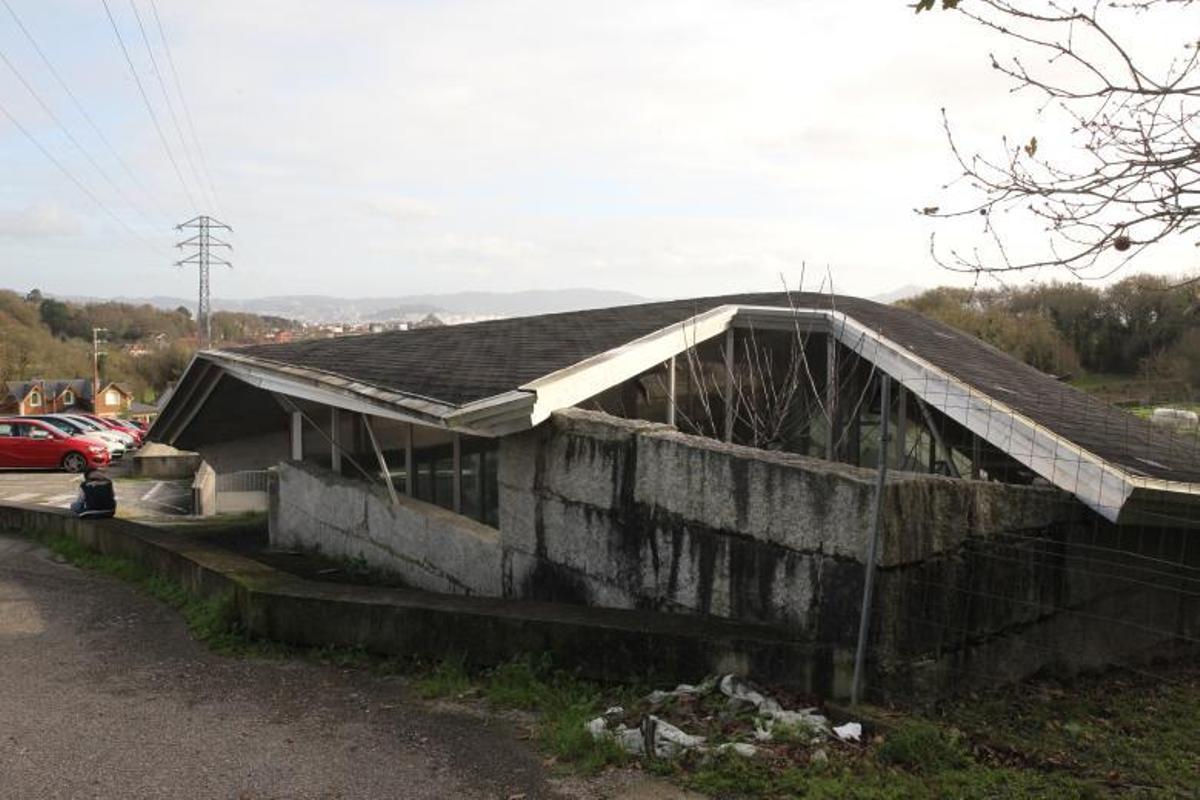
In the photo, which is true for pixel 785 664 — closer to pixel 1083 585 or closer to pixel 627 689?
pixel 627 689

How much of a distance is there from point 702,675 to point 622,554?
1.38 meters

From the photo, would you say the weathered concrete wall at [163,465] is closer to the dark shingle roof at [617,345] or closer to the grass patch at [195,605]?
the dark shingle roof at [617,345]

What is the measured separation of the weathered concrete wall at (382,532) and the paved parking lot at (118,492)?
11.0 m

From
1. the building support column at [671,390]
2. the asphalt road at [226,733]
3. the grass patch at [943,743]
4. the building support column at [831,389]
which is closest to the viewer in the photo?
the grass patch at [943,743]

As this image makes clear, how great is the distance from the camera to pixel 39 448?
99.5 ft

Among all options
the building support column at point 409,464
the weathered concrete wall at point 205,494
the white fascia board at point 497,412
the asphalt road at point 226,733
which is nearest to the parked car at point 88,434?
the weathered concrete wall at point 205,494

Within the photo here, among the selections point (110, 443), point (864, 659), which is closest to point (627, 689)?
point (864, 659)

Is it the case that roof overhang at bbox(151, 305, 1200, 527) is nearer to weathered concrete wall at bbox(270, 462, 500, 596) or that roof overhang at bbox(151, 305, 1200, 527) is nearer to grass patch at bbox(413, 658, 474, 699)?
weathered concrete wall at bbox(270, 462, 500, 596)

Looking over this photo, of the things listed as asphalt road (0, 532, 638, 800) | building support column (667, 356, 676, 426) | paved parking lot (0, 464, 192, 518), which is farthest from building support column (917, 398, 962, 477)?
paved parking lot (0, 464, 192, 518)

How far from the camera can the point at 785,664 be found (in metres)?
5.26

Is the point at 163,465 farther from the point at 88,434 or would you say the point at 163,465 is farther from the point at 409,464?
the point at 409,464

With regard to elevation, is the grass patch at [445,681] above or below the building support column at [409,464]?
below

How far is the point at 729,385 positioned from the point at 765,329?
90cm

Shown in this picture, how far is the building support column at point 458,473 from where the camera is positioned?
10547 mm
